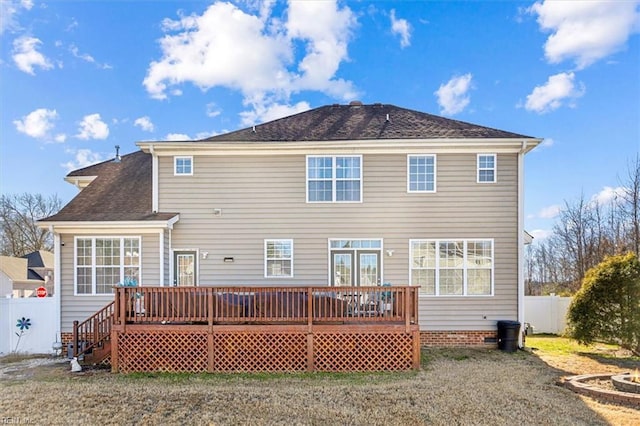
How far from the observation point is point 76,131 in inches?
652

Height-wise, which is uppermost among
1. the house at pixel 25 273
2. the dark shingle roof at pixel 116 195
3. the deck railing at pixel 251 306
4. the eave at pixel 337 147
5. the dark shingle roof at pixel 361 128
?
the dark shingle roof at pixel 361 128

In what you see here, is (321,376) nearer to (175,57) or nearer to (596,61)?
(175,57)

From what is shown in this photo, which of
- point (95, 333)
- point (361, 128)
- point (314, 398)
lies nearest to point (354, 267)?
point (361, 128)

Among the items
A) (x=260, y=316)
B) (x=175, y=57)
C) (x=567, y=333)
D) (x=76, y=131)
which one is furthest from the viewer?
(x=76, y=131)

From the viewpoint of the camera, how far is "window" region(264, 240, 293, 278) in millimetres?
10453

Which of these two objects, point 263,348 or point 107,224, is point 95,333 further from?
point 263,348

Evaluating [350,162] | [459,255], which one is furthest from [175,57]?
[459,255]

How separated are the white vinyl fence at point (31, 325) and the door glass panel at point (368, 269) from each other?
7.50 metres

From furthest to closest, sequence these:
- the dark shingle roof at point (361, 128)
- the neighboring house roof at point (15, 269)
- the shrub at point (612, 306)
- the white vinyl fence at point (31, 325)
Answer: the neighboring house roof at point (15, 269) → the dark shingle roof at point (361, 128) → the white vinyl fence at point (31, 325) → the shrub at point (612, 306)

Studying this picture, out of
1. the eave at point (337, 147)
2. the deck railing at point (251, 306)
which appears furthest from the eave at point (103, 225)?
the deck railing at point (251, 306)

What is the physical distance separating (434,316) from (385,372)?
3.12 metres

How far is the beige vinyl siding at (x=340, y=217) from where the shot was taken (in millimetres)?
10344

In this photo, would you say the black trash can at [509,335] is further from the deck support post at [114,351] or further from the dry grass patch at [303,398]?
the deck support post at [114,351]

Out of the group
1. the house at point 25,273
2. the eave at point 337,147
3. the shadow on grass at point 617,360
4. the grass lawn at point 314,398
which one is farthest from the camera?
the house at point 25,273
